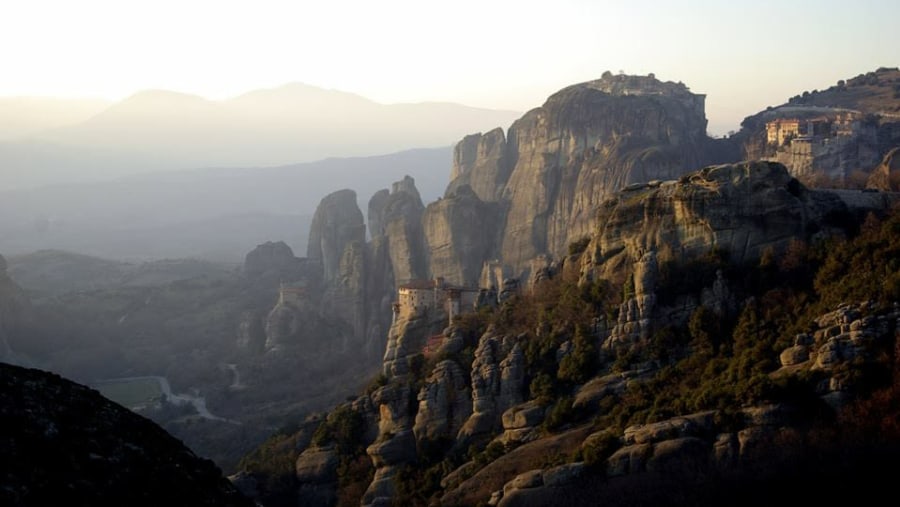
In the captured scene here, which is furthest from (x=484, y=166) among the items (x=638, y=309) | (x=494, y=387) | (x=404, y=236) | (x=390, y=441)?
(x=638, y=309)

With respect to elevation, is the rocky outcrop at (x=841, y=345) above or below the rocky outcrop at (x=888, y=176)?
below

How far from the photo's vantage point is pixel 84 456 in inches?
674

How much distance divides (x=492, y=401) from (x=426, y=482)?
3.39 metres

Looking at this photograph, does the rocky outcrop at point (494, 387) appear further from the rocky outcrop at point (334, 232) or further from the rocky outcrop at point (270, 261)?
the rocky outcrop at point (270, 261)

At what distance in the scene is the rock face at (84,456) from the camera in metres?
16.2

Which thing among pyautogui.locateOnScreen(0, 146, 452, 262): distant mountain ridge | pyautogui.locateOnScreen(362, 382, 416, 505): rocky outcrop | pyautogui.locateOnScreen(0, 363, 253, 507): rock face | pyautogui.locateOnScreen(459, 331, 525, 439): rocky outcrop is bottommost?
pyautogui.locateOnScreen(0, 146, 452, 262): distant mountain ridge

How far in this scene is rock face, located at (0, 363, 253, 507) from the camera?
16.2 metres

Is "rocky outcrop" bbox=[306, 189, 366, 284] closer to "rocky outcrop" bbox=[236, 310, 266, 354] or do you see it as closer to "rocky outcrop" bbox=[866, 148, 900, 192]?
"rocky outcrop" bbox=[236, 310, 266, 354]

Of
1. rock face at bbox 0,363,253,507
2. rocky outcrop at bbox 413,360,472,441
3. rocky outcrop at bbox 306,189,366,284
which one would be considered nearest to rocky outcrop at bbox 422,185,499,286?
rocky outcrop at bbox 306,189,366,284

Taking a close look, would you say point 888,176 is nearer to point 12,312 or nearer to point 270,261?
point 12,312

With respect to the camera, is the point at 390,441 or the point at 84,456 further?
the point at 390,441

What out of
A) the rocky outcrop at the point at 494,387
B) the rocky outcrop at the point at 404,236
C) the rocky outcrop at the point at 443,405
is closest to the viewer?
the rocky outcrop at the point at 494,387

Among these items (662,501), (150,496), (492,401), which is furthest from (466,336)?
(150,496)

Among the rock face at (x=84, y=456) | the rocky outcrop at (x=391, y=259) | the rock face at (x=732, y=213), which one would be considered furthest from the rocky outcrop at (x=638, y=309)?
the rocky outcrop at (x=391, y=259)
